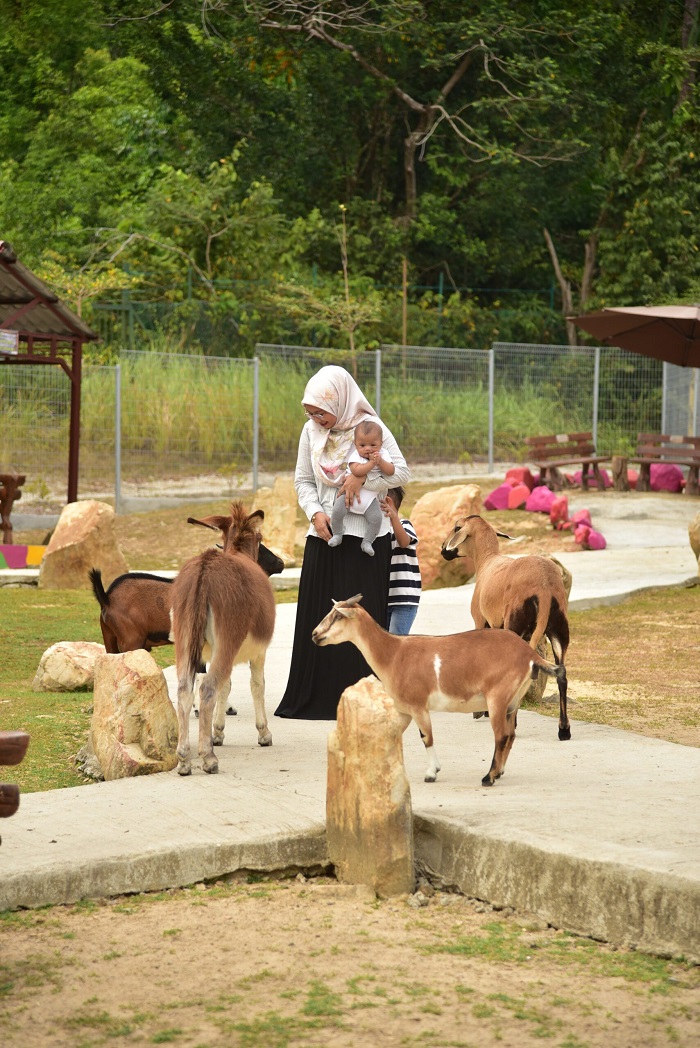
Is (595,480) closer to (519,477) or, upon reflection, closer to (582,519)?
(519,477)

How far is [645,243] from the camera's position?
27891mm

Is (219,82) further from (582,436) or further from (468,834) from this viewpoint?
(468,834)

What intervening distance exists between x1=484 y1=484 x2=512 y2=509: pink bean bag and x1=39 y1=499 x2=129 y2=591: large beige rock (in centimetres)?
609

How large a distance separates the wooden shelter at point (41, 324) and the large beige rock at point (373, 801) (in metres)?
11.8

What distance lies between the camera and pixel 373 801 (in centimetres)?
459

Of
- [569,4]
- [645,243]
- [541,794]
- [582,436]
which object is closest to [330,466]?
[541,794]

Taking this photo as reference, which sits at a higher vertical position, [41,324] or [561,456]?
[41,324]

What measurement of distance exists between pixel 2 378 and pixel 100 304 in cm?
543

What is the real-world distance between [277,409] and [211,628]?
48.5 feet

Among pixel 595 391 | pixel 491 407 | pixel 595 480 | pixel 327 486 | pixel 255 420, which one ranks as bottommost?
pixel 595 480

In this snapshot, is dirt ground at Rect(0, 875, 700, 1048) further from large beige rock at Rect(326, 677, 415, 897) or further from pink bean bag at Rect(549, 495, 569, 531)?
pink bean bag at Rect(549, 495, 569, 531)

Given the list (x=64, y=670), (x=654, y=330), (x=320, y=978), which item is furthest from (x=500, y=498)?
(x=320, y=978)

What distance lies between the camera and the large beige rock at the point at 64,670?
7.76 meters

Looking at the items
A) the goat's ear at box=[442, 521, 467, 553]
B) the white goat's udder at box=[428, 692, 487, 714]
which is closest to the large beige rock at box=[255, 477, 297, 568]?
the goat's ear at box=[442, 521, 467, 553]
